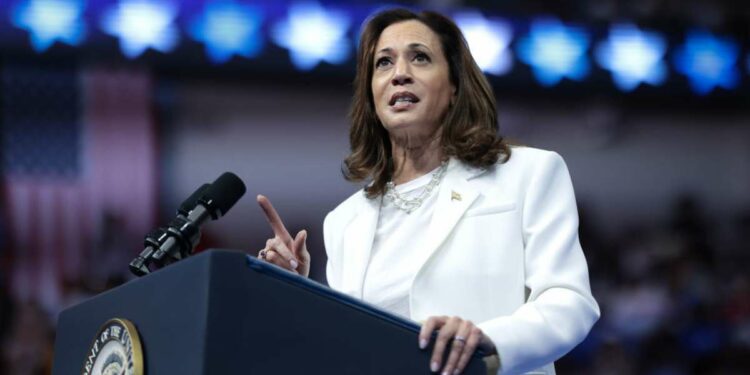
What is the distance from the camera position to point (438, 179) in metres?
2.10

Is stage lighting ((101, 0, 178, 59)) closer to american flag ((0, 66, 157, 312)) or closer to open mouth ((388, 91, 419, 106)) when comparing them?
american flag ((0, 66, 157, 312))

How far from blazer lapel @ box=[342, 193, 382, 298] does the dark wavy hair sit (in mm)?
44

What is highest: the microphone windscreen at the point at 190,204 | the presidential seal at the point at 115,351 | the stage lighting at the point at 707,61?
the stage lighting at the point at 707,61

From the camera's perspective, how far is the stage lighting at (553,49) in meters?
6.29

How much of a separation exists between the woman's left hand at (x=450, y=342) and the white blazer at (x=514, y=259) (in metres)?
0.16

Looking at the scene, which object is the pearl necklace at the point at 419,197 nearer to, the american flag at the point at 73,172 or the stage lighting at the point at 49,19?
the american flag at the point at 73,172

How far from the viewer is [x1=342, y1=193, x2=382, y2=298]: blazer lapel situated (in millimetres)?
2021

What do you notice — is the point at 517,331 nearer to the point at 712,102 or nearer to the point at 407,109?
the point at 407,109

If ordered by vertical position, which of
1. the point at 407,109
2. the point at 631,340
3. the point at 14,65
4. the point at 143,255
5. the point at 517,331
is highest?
the point at 14,65

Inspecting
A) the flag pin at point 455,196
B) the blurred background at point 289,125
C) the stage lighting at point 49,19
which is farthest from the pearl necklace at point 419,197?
the stage lighting at point 49,19

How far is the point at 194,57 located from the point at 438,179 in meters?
→ 3.93

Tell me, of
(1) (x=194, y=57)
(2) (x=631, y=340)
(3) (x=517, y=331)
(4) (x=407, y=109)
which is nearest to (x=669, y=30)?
(2) (x=631, y=340)

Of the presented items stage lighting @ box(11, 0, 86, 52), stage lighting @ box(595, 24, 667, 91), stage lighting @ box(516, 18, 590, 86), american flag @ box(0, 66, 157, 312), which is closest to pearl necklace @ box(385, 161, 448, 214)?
american flag @ box(0, 66, 157, 312)

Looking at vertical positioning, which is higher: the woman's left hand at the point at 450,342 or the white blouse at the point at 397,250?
the white blouse at the point at 397,250
